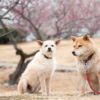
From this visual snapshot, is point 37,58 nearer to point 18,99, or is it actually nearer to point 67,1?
point 18,99

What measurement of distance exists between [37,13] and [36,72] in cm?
784

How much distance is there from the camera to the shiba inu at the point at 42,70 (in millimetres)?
6168

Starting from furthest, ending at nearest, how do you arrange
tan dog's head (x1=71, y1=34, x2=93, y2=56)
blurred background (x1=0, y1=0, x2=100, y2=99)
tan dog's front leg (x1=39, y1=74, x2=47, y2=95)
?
blurred background (x1=0, y1=0, x2=100, y2=99), tan dog's front leg (x1=39, y1=74, x2=47, y2=95), tan dog's head (x1=71, y1=34, x2=93, y2=56)

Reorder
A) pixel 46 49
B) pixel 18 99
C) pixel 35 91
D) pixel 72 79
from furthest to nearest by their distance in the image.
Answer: pixel 72 79
pixel 35 91
pixel 46 49
pixel 18 99

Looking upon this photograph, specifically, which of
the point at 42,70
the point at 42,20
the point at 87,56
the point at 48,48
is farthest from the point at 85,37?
the point at 42,20

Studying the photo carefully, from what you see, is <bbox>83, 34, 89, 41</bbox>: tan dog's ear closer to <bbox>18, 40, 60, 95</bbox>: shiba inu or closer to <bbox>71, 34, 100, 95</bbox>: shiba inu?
<bbox>71, 34, 100, 95</bbox>: shiba inu

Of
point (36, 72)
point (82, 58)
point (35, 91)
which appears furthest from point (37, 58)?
point (82, 58)

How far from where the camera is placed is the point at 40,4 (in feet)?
43.7

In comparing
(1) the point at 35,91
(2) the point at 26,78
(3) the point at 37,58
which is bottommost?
(1) the point at 35,91

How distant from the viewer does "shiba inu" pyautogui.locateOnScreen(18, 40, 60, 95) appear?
6168 millimetres

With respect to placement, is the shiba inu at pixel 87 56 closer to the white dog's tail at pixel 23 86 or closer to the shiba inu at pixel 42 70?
the shiba inu at pixel 42 70

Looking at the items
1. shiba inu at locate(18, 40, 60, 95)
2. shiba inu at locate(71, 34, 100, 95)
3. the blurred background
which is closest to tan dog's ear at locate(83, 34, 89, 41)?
shiba inu at locate(71, 34, 100, 95)

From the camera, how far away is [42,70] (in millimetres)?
6160

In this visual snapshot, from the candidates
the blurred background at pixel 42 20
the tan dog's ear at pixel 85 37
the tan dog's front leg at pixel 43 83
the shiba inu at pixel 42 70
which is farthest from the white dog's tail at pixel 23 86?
the blurred background at pixel 42 20
